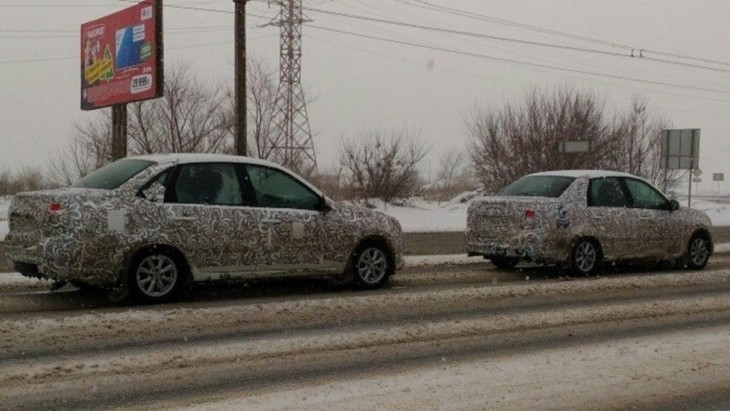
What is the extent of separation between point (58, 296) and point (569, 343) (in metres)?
5.65

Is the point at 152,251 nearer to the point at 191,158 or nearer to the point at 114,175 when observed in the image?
the point at 114,175

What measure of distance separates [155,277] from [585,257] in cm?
648

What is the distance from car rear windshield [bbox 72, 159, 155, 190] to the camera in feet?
28.4

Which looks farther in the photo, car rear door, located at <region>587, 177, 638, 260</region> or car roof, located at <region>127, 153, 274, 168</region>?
car rear door, located at <region>587, 177, 638, 260</region>

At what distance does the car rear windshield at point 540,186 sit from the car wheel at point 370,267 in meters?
2.89

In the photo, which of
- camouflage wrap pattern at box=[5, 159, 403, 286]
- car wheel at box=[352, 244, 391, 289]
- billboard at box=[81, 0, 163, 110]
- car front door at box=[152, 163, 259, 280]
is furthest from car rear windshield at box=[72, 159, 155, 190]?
billboard at box=[81, 0, 163, 110]

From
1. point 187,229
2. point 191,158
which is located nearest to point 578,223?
point 191,158

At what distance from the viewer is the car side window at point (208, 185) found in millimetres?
8906

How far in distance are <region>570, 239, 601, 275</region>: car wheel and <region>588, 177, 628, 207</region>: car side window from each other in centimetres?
61

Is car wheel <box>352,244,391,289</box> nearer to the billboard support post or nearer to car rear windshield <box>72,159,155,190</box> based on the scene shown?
car rear windshield <box>72,159,155,190</box>

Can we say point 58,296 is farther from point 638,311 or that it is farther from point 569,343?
point 638,311

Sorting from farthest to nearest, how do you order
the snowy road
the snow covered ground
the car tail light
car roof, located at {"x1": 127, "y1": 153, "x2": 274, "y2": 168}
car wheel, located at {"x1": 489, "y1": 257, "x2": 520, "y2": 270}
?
the snow covered ground
car wheel, located at {"x1": 489, "y1": 257, "x2": 520, "y2": 270}
car roof, located at {"x1": 127, "y1": 153, "x2": 274, "y2": 168}
the car tail light
the snowy road

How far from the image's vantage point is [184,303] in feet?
29.3

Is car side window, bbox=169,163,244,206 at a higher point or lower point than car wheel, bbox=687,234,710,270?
higher
